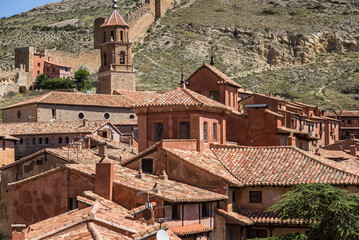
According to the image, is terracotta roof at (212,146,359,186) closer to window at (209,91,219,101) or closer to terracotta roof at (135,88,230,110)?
terracotta roof at (135,88,230,110)

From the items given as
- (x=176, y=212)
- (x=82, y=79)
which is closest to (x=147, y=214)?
(x=176, y=212)

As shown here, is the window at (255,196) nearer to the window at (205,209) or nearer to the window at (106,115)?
the window at (205,209)

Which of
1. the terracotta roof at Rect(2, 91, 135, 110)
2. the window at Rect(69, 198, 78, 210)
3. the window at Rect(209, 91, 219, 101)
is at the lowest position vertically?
the window at Rect(69, 198, 78, 210)

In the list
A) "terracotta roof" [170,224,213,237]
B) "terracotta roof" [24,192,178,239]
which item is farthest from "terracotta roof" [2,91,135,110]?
"terracotta roof" [24,192,178,239]

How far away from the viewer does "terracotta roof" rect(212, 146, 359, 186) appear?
92.2 feet

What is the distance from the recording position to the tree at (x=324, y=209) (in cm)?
2380

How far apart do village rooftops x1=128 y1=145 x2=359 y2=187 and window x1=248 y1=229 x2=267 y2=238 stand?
1910mm

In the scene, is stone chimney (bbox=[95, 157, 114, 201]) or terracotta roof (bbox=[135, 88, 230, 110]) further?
terracotta roof (bbox=[135, 88, 230, 110])

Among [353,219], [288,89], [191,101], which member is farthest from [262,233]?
[288,89]

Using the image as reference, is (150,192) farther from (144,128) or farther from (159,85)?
(159,85)

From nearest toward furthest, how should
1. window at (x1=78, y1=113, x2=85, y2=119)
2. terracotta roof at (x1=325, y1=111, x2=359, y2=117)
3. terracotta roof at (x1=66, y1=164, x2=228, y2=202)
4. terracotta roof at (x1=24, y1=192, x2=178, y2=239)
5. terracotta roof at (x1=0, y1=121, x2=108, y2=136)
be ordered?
terracotta roof at (x1=24, y1=192, x2=178, y2=239) < terracotta roof at (x1=66, y1=164, x2=228, y2=202) < terracotta roof at (x1=0, y1=121, x2=108, y2=136) < window at (x1=78, y1=113, x2=85, y2=119) < terracotta roof at (x1=325, y1=111, x2=359, y2=117)

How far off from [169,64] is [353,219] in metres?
80.8

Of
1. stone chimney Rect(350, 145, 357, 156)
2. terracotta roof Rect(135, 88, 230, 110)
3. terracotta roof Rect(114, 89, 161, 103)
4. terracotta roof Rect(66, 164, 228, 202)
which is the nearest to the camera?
terracotta roof Rect(66, 164, 228, 202)

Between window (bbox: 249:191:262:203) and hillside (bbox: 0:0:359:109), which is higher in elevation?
hillside (bbox: 0:0:359:109)
